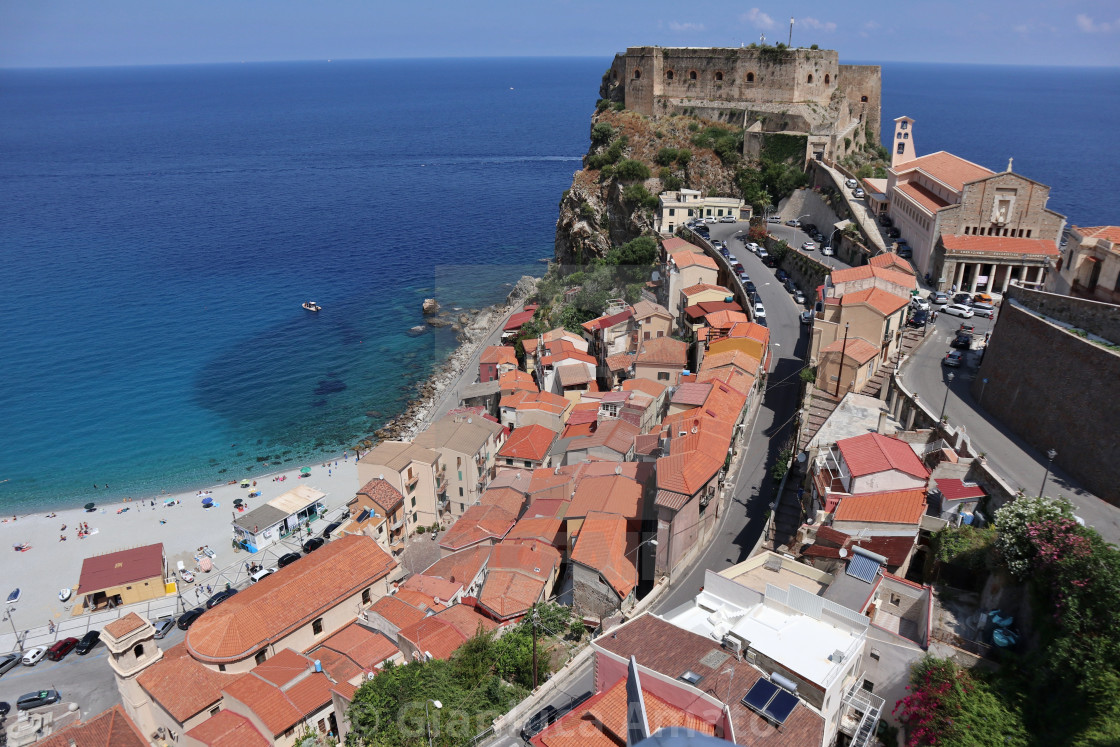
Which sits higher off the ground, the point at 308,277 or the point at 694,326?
the point at 694,326

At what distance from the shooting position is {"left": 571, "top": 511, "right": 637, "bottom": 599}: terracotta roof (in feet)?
68.7

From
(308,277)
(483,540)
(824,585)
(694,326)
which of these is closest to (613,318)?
(694,326)

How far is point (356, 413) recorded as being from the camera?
4609cm

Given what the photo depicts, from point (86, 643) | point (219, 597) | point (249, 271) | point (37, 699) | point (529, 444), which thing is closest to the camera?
point (37, 699)

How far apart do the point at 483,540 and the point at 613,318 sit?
18.0 meters

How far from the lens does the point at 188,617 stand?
27.3 metres

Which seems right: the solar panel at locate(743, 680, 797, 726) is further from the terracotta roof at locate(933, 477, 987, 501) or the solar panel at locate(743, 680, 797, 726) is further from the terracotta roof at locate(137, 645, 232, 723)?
the terracotta roof at locate(137, 645, 232, 723)

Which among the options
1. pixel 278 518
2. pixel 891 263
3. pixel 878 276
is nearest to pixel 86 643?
pixel 278 518

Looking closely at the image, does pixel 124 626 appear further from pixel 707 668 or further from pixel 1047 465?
pixel 1047 465

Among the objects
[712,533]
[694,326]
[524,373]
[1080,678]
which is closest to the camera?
[1080,678]

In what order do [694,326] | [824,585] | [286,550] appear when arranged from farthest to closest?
1. [694,326]
2. [286,550]
3. [824,585]

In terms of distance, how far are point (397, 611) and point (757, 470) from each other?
13.6 metres

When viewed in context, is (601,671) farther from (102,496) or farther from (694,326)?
(102,496)

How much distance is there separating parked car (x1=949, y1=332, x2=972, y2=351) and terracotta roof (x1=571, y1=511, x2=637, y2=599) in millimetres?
14572
